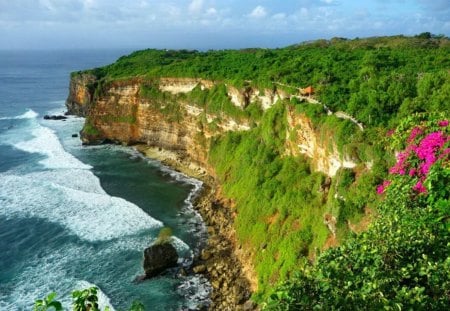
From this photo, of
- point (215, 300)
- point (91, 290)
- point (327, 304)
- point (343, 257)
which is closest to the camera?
point (91, 290)

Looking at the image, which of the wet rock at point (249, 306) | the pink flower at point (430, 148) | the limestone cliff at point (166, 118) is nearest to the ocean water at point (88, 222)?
the limestone cliff at point (166, 118)

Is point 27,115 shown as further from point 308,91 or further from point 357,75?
point 357,75

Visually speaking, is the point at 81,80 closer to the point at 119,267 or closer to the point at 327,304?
the point at 119,267

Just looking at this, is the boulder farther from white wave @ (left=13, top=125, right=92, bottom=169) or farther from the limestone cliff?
white wave @ (left=13, top=125, right=92, bottom=169)

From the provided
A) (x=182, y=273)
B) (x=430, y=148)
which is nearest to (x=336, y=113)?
(x=182, y=273)

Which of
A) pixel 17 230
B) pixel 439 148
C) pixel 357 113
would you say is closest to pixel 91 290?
pixel 439 148

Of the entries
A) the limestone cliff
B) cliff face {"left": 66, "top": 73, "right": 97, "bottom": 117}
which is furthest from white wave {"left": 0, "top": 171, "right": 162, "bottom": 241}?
cliff face {"left": 66, "top": 73, "right": 97, "bottom": 117}

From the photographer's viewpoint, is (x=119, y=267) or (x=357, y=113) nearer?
(x=357, y=113)
